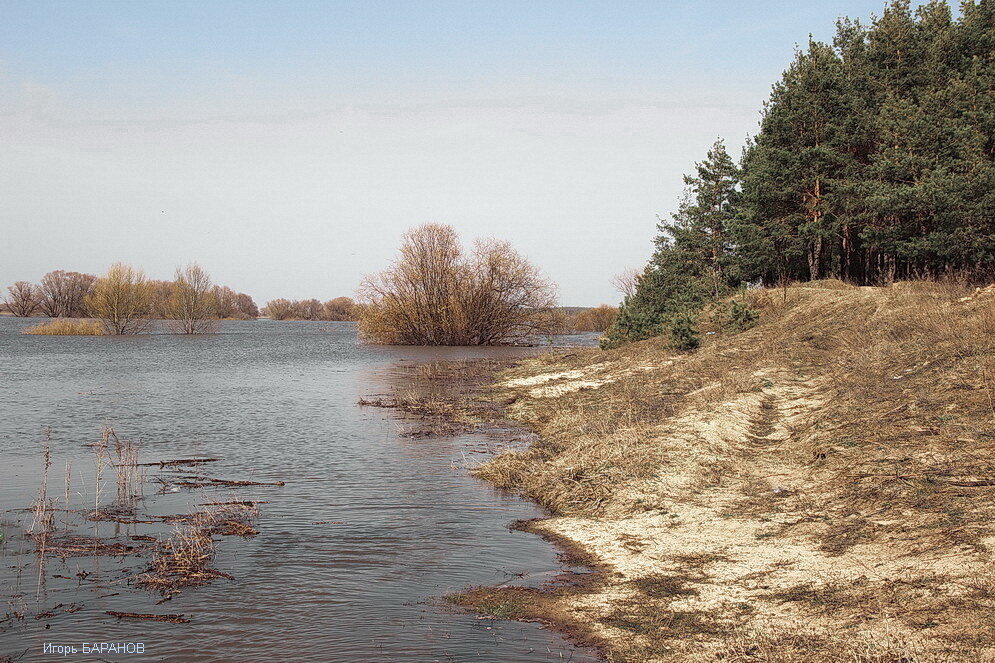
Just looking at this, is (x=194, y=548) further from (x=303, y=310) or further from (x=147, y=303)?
(x=303, y=310)

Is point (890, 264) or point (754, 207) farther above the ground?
point (754, 207)

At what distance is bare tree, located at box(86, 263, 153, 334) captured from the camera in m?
71.4

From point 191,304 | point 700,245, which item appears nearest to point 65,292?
point 191,304

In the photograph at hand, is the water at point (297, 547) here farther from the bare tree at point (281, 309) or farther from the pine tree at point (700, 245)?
the bare tree at point (281, 309)

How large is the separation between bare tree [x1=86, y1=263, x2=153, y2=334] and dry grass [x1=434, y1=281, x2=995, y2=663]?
6278 centimetres

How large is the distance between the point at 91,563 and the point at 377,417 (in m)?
12.9

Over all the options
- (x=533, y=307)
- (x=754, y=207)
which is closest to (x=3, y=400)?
(x=754, y=207)

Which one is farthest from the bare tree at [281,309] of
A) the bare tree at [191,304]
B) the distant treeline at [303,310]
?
the bare tree at [191,304]

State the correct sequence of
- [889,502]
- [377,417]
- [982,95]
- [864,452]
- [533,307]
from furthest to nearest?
[533,307], [982,95], [377,417], [864,452], [889,502]

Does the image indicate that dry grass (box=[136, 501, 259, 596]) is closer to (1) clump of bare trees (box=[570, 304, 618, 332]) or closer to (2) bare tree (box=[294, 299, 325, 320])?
(1) clump of bare trees (box=[570, 304, 618, 332])

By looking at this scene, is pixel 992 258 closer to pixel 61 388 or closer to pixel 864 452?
pixel 864 452

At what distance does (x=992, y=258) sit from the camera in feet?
84.0

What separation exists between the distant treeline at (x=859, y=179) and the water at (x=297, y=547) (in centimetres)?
1373

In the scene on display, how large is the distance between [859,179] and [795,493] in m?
24.2
